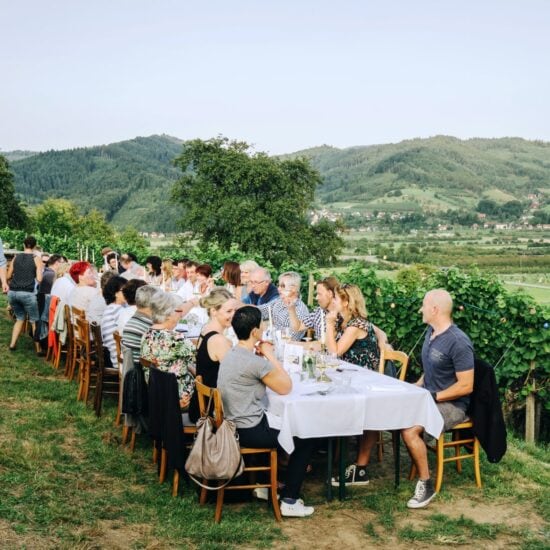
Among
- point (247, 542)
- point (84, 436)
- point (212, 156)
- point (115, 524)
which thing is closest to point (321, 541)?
point (247, 542)

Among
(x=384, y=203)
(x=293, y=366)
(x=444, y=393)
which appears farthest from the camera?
(x=384, y=203)

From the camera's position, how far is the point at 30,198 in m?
142

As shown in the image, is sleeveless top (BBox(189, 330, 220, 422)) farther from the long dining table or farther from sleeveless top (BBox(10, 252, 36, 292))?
sleeveless top (BBox(10, 252, 36, 292))

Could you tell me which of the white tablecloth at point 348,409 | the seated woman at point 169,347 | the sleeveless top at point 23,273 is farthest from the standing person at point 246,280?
the white tablecloth at point 348,409

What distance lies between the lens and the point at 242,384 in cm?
423

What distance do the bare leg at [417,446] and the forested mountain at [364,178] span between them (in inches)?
3084

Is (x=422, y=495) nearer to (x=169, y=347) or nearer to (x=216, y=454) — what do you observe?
(x=216, y=454)

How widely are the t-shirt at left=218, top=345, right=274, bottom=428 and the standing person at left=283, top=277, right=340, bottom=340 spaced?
1.66m

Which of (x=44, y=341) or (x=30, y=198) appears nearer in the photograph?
(x=44, y=341)

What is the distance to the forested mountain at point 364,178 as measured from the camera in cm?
10775

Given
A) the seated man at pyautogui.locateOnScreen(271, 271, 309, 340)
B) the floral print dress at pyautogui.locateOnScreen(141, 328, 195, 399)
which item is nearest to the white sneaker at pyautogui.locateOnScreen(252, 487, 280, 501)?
the floral print dress at pyautogui.locateOnScreen(141, 328, 195, 399)

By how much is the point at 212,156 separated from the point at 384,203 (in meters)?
67.9

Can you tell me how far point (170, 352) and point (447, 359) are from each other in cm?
203

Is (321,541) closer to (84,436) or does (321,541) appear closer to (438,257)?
(84,436)
